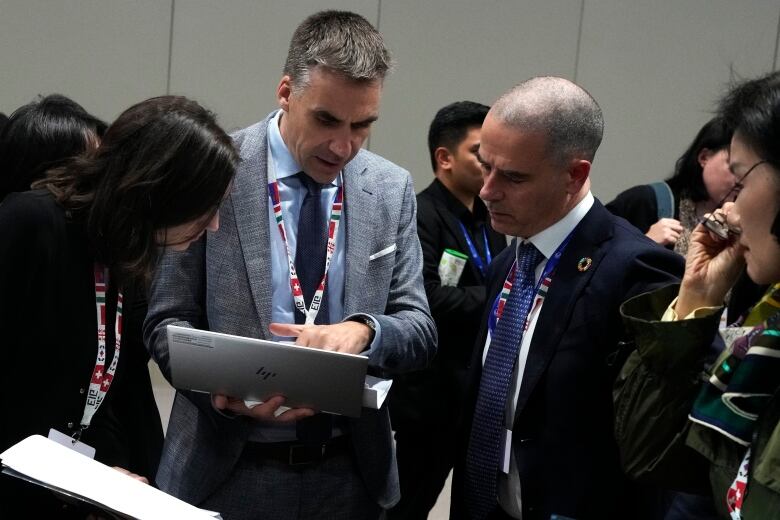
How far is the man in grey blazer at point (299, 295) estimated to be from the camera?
2141 mm

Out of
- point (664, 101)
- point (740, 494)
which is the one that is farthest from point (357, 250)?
point (664, 101)

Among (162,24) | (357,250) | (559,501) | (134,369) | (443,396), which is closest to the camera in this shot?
(559,501)

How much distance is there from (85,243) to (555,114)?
1.08 meters

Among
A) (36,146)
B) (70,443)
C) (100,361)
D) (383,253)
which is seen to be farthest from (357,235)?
(36,146)

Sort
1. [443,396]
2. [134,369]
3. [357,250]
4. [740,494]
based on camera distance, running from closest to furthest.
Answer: [740,494] < [357,250] < [134,369] < [443,396]

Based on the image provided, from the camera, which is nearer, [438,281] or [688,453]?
[688,453]

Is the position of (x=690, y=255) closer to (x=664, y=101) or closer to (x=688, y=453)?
(x=688, y=453)

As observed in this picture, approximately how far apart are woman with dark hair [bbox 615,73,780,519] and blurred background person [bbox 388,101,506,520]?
1737 millimetres

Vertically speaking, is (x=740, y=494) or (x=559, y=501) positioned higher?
(x=740, y=494)

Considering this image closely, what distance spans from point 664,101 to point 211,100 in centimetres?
304

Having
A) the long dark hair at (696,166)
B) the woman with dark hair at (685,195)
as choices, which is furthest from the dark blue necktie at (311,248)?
the long dark hair at (696,166)

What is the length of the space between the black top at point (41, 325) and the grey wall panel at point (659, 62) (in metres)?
4.89

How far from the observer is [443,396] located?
367cm

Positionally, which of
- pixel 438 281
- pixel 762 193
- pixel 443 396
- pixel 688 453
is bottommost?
pixel 443 396
